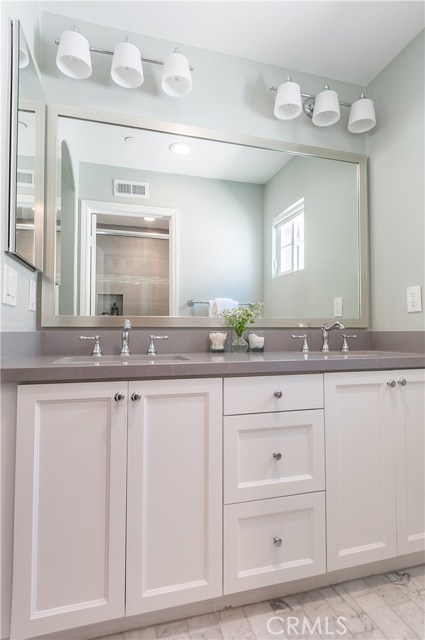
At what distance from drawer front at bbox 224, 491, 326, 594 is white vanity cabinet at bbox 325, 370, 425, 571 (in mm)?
66

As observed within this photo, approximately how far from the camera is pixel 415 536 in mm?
1318

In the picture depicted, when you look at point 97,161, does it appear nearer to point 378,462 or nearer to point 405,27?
point 405,27

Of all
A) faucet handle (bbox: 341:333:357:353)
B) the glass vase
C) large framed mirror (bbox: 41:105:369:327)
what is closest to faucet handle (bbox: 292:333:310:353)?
large framed mirror (bbox: 41:105:369:327)

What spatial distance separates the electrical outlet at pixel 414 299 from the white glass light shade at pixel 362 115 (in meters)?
0.98

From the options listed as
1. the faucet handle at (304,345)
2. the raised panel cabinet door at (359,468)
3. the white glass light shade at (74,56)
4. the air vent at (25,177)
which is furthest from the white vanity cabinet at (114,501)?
the white glass light shade at (74,56)

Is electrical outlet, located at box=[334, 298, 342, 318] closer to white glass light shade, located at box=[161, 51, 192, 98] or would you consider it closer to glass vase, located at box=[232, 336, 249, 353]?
glass vase, located at box=[232, 336, 249, 353]

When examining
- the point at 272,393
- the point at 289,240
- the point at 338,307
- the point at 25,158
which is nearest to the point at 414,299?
the point at 338,307

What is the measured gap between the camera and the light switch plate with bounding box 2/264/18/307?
104 cm

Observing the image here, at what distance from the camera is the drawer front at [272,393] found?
111 cm

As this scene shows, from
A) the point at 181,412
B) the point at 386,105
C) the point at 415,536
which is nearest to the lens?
the point at 181,412

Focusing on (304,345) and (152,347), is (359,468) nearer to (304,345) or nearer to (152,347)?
(304,345)

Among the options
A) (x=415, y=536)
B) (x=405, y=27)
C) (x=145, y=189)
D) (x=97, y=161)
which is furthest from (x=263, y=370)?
(x=405, y=27)

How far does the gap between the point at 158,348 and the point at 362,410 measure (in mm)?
938

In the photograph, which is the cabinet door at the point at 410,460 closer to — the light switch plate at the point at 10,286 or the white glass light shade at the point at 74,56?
the light switch plate at the point at 10,286
